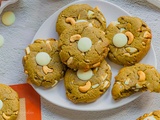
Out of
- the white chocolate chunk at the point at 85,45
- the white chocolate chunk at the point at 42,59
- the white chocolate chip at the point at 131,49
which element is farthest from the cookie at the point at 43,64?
the white chocolate chip at the point at 131,49

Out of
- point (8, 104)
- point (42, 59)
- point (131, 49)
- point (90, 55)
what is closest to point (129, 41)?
point (131, 49)

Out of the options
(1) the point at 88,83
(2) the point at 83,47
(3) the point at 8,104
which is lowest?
(3) the point at 8,104

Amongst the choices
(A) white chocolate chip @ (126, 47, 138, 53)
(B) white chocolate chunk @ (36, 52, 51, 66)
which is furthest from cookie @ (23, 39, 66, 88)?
(A) white chocolate chip @ (126, 47, 138, 53)

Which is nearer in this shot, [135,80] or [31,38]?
[135,80]

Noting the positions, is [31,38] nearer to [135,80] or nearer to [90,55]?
[90,55]

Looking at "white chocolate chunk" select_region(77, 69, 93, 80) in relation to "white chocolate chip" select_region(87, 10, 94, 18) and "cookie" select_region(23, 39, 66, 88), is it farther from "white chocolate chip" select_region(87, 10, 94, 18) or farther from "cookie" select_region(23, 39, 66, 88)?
"white chocolate chip" select_region(87, 10, 94, 18)

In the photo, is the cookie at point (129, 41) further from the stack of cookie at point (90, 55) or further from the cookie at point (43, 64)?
the cookie at point (43, 64)
